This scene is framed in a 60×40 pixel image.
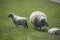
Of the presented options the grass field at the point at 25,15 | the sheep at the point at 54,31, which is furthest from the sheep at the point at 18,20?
the sheep at the point at 54,31

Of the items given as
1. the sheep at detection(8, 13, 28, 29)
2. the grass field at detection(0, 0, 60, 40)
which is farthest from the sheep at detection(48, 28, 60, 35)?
the sheep at detection(8, 13, 28, 29)

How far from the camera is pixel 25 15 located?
5.36ft

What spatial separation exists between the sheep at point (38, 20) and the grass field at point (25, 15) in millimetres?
36

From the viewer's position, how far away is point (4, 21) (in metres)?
1.54

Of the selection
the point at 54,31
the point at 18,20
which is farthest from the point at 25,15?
the point at 54,31

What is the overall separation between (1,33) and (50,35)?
37 cm

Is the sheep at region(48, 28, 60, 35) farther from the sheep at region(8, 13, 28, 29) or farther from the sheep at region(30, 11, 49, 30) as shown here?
the sheep at region(8, 13, 28, 29)

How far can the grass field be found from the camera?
1368 mm

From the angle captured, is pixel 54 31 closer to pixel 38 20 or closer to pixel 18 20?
pixel 38 20

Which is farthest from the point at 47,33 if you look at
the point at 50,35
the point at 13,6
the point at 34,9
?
the point at 13,6

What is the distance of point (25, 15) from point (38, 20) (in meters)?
0.17

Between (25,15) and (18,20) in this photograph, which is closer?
(18,20)

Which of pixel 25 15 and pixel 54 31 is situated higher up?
pixel 25 15

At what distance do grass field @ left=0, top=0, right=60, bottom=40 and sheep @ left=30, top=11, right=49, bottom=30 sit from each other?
0.12 feet
